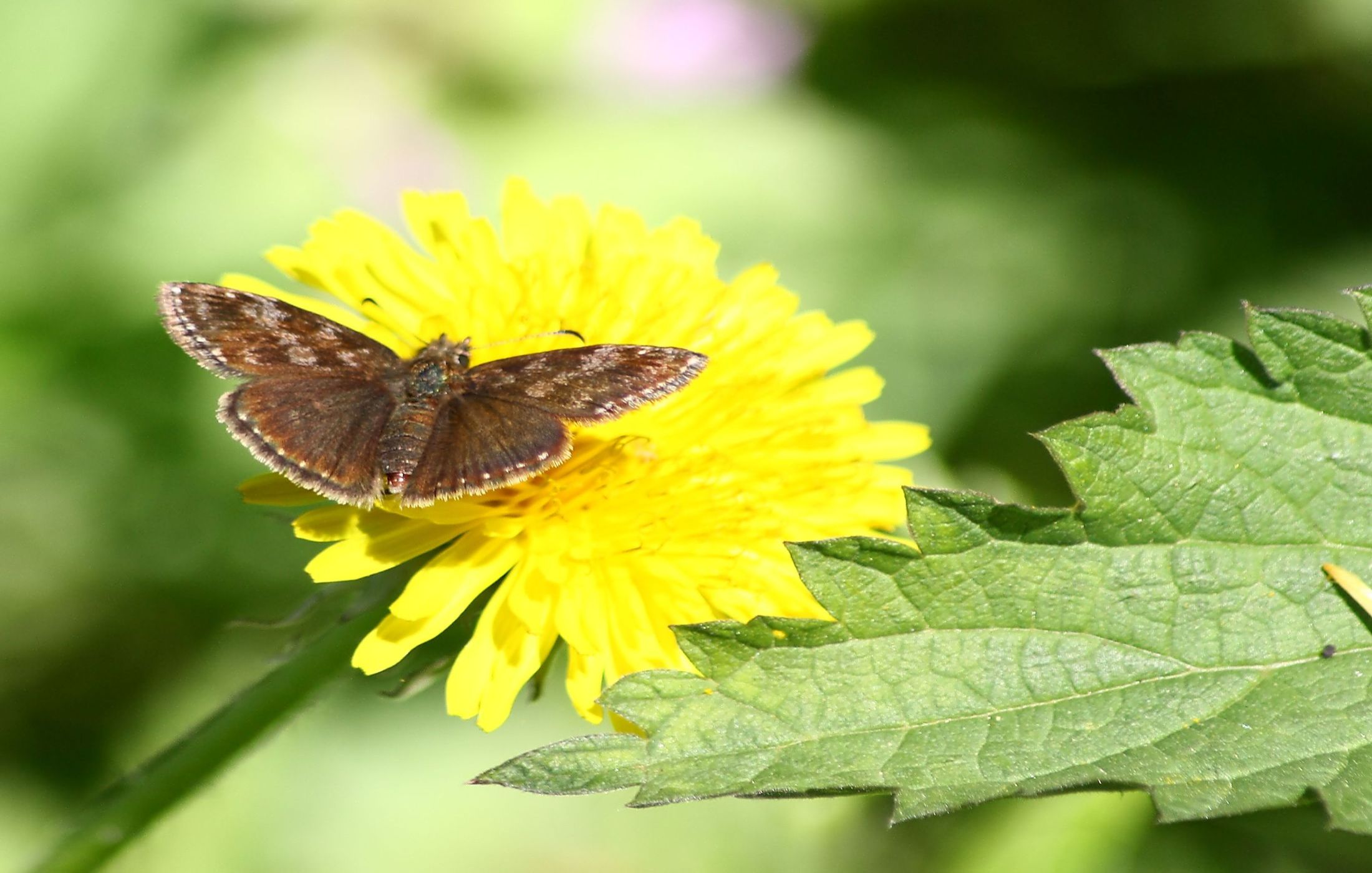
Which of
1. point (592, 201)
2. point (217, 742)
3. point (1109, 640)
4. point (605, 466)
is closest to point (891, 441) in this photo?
point (605, 466)

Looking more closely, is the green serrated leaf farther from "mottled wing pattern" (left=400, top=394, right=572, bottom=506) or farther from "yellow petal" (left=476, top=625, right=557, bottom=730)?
"mottled wing pattern" (left=400, top=394, right=572, bottom=506)

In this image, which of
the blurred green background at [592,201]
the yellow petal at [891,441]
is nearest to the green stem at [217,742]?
the blurred green background at [592,201]

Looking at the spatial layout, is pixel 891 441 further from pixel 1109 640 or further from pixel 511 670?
pixel 511 670

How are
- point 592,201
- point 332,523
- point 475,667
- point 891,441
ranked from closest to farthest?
point 475,667 < point 332,523 < point 891,441 < point 592,201

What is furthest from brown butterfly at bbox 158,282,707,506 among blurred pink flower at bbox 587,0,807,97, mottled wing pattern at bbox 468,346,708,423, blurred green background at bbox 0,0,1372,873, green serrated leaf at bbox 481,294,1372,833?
blurred pink flower at bbox 587,0,807,97

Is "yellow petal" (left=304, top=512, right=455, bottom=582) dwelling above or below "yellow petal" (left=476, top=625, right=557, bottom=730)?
above

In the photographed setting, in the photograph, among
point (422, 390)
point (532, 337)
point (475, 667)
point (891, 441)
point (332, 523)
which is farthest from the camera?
point (891, 441)

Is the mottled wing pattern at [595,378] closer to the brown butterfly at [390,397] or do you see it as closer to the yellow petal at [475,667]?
the brown butterfly at [390,397]
